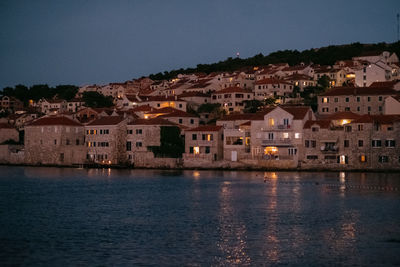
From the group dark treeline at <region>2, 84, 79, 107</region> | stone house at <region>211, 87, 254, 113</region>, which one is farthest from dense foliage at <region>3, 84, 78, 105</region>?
stone house at <region>211, 87, 254, 113</region>

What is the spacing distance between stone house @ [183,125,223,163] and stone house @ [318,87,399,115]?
51.9 feet

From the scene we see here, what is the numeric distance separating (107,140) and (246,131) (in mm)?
17263

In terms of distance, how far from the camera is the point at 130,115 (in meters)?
68.4

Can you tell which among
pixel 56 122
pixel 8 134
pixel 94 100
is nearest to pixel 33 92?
pixel 94 100

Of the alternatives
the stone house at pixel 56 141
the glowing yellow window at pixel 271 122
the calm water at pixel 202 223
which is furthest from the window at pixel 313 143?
the stone house at pixel 56 141

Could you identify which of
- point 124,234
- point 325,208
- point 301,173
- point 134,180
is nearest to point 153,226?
point 124,234

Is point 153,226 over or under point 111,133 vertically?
under

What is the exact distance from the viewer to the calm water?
755 inches

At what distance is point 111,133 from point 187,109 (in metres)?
19.3

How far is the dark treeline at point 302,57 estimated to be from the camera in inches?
4609

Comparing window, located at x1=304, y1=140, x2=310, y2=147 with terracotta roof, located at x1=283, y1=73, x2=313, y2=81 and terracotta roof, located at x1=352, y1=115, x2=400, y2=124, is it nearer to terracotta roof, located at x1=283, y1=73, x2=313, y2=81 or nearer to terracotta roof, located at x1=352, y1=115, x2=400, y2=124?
terracotta roof, located at x1=352, y1=115, x2=400, y2=124

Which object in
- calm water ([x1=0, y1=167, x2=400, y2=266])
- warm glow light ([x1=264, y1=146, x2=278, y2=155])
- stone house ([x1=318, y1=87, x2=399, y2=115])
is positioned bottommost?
calm water ([x1=0, y1=167, x2=400, y2=266])

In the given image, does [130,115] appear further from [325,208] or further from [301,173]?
[325,208]

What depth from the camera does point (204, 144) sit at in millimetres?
58688
